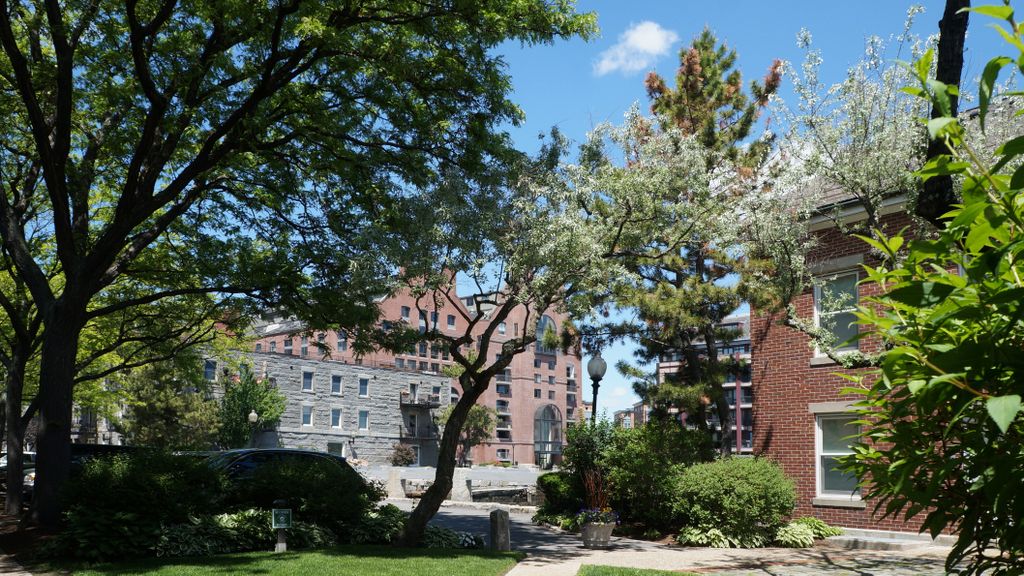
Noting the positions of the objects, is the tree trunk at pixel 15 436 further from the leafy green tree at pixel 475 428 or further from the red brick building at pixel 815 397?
the leafy green tree at pixel 475 428

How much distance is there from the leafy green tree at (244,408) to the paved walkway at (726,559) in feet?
151

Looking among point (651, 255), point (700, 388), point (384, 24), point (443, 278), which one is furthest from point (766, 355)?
point (384, 24)

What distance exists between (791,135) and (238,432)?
54.1 meters

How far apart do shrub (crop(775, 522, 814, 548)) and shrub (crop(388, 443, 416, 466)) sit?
62.5 metres

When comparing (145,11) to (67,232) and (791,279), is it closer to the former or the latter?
(67,232)

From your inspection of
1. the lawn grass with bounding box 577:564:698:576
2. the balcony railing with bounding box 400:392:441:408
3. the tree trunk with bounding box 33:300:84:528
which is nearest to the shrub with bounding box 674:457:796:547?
the lawn grass with bounding box 577:564:698:576

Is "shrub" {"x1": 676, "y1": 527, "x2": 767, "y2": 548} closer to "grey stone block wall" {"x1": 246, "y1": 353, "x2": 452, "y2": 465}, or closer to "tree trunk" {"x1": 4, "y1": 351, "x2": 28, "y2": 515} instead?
"tree trunk" {"x1": 4, "y1": 351, "x2": 28, "y2": 515}

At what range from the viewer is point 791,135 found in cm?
1305

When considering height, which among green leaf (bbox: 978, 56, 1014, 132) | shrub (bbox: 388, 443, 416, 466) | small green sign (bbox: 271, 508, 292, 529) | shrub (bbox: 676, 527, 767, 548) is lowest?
shrub (bbox: 388, 443, 416, 466)

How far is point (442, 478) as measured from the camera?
14812 millimetres

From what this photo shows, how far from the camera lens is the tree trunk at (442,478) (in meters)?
14.7

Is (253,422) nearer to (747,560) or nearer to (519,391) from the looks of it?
(747,560)


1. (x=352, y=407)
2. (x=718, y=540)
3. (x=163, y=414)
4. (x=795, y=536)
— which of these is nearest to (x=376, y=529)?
(x=718, y=540)

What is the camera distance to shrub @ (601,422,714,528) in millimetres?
18609
